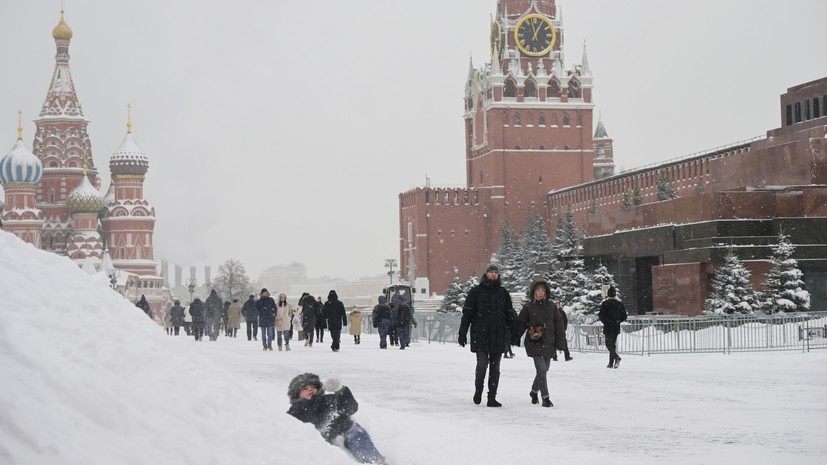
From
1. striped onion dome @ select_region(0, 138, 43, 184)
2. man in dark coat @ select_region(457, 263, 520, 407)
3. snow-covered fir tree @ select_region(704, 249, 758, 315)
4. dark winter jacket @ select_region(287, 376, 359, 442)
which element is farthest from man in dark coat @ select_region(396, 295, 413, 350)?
striped onion dome @ select_region(0, 138, 43, 184)

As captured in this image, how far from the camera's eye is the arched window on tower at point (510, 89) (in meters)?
90.7

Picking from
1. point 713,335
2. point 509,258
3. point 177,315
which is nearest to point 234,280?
point 509,258

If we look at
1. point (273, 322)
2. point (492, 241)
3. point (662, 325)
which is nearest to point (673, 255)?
point (662, 325)

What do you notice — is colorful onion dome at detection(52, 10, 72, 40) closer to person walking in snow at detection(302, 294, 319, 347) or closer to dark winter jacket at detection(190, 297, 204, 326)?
dark winter jacket at detection(190, 297, 204, 326)

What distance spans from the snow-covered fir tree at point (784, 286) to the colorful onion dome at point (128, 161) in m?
73.1

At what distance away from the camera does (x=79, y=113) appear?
98.9 metres

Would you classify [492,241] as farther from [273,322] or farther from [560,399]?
[560,399]

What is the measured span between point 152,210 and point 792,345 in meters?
79.2

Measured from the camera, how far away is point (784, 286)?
2819 cm

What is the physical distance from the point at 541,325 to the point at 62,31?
92.1m

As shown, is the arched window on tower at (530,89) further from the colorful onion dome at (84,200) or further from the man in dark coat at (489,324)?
the man in dark coat at (489,324)

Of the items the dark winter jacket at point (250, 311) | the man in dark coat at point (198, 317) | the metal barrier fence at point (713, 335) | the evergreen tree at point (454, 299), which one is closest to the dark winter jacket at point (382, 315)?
the metal barrier fence at point (713, 335)

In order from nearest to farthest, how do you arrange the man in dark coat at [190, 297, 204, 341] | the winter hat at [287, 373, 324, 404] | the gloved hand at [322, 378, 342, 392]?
the winter hat at [287, 373, 324, 404] < the gloved hand at [322, 378, 342, 392] < the man in dark coat at [190, 297, 204, 341]

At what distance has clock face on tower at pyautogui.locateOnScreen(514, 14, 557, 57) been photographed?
91.2m
